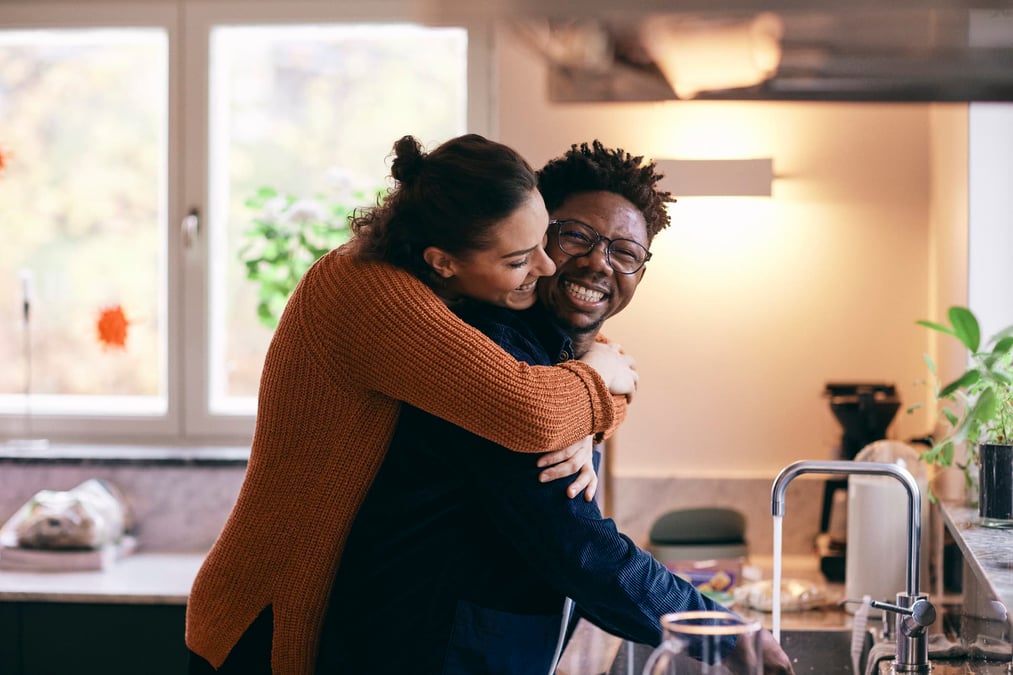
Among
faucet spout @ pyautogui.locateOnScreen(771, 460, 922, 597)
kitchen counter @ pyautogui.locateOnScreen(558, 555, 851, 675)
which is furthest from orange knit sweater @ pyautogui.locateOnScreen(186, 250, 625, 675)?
kitchen counter @ pyautogui.locateOnScreen(558, 555, 851, 675)

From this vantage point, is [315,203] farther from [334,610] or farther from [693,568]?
[334,610]

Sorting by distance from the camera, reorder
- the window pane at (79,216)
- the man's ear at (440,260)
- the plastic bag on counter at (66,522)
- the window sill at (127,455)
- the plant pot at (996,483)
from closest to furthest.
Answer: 1. the man's ear at (440,260)
2. the plant pot at (996,483)
3. the plastic bag on counter at (66,522)
4. the window sill at (127,455)
5. the window pane at (79,216)

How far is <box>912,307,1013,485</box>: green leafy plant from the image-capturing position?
183cm

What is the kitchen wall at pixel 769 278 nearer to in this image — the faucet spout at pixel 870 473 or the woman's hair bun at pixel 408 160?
the faucet spout at pixel 870 473

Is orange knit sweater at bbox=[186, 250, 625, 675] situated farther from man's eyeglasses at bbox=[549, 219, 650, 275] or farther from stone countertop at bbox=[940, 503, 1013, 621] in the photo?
stone countertop at bbox=[940, 503, 1013, 621]

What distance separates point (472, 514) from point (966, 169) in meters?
1.31

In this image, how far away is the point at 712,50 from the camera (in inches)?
18.3

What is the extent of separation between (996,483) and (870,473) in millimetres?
423

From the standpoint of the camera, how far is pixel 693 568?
7.69 ft

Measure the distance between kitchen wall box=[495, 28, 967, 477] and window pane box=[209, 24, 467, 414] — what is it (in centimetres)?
37

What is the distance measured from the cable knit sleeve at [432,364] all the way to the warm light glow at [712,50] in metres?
0.79

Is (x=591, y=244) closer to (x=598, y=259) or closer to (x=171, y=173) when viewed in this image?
(x=598, y=259)

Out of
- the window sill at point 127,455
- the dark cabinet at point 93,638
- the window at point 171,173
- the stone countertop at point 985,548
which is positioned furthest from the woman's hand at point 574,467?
the window at point 171,173

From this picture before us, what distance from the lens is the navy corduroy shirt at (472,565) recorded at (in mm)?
1294
